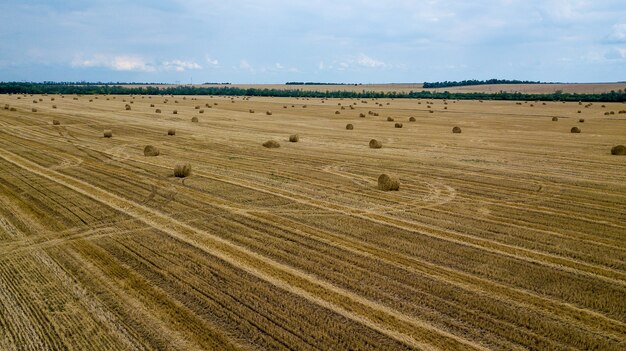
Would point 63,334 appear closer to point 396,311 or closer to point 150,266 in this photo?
point 150,266

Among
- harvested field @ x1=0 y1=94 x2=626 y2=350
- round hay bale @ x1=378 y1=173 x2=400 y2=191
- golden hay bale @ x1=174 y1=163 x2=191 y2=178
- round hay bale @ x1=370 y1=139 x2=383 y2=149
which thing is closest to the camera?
harvested field @ x1=0 y1=94 x2=626 y2=350

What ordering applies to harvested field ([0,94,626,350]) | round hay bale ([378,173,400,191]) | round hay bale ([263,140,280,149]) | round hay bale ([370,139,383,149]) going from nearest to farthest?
1. harvested field ([0,94,626,350])
2. round hay bale ([378,173,400,191])
3. round hay bale ([263,140,280,149])
4. round hay bale ([370,139,383,149])

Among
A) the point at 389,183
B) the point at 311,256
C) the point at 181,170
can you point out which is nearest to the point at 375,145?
the point at 389,183

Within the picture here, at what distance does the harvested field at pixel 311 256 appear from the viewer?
696 cm

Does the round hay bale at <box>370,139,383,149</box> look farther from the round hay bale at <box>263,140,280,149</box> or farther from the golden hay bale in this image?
the golden hay bale

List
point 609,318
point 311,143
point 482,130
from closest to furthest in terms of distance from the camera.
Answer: point 609,318 < point 311,143 < point 482,130

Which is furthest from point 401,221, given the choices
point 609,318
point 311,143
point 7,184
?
point 311,143

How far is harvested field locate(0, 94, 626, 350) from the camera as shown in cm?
696

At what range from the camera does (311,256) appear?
31.7 feet

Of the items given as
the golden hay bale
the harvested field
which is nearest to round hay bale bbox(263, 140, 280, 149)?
the harvested field

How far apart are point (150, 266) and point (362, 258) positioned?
4.11m

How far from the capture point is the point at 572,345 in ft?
21.5

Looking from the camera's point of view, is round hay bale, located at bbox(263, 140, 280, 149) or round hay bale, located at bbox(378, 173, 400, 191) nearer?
→ round hay bale, located at bbox(378, 173, 400, 191)

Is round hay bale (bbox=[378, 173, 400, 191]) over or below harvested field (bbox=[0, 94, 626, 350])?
over
